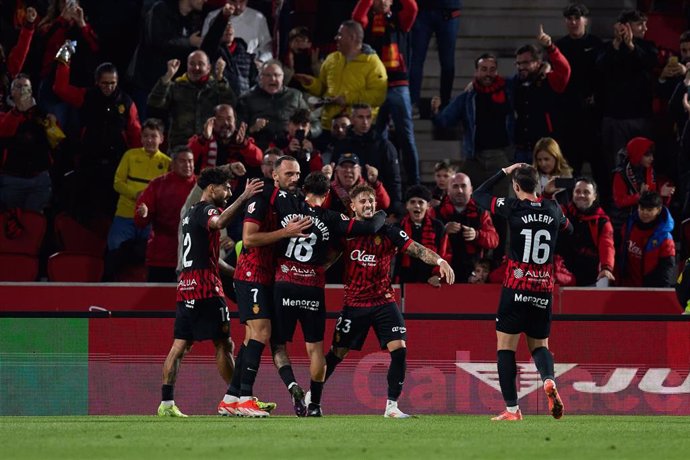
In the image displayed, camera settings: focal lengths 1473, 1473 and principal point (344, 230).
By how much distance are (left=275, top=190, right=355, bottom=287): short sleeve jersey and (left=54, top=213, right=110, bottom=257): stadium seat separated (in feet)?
15.6

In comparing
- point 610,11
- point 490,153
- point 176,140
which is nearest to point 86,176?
point 176,140

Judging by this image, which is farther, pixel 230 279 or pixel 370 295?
pixel 230 279

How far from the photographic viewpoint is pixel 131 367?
1337 cm

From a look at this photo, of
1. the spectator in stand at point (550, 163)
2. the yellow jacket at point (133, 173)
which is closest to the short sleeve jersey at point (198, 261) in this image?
the yellow jacket at point (133, 173)

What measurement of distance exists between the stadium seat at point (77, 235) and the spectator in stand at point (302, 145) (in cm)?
239

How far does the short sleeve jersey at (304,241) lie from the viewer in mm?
12094

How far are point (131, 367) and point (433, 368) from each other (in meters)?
2.75

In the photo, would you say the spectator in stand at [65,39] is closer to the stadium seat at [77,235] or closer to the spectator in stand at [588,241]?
the stadium seat at [77,235]

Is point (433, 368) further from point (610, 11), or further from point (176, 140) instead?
point (610, 11)

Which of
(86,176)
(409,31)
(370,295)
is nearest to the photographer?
(370,295)

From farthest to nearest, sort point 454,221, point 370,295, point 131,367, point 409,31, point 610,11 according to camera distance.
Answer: point 610,11, point 409,31, point 454,221, point 131,367, point 370,295

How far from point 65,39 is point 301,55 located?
2.80 m

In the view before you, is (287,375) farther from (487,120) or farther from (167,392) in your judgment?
(487,120)

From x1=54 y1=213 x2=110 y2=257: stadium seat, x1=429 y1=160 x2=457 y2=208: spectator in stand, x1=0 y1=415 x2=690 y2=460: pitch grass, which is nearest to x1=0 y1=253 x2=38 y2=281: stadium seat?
x1=54 y1=213 x2=110 y2=257: stadium seat
